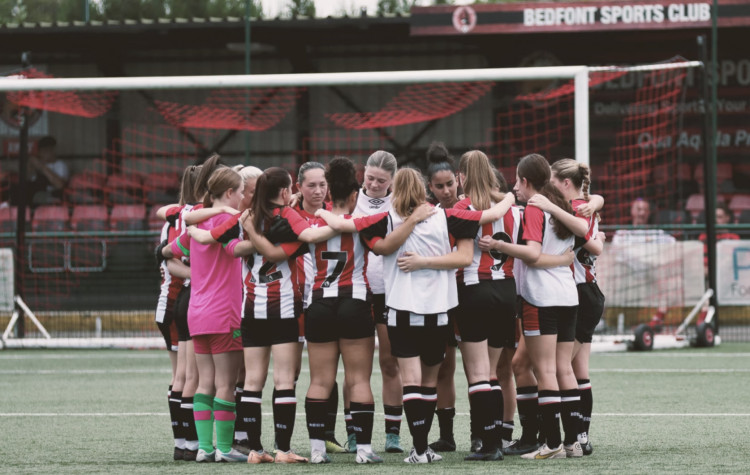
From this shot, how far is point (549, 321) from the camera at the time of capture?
644 cm

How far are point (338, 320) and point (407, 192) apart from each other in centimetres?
75

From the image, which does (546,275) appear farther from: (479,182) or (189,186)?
(189,186)

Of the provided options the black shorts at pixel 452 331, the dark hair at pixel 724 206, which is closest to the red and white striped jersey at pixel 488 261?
the black shorts at pixel 452 331

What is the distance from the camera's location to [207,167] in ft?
21.9

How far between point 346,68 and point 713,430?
14.3m

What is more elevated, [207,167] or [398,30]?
[398,30]

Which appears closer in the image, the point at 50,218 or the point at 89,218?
the point at 89,218

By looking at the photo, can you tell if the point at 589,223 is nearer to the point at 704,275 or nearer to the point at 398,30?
the point at 704,275

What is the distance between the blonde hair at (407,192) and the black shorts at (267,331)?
817mm

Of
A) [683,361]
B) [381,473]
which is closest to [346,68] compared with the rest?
[683,361]

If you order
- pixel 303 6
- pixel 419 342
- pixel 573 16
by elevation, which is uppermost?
pixel 303 6

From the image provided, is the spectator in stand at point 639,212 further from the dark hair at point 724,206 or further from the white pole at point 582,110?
the white pole at point 582,110

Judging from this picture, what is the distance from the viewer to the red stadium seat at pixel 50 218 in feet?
60.0

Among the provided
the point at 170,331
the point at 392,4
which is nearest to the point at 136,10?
the point at 392,4
